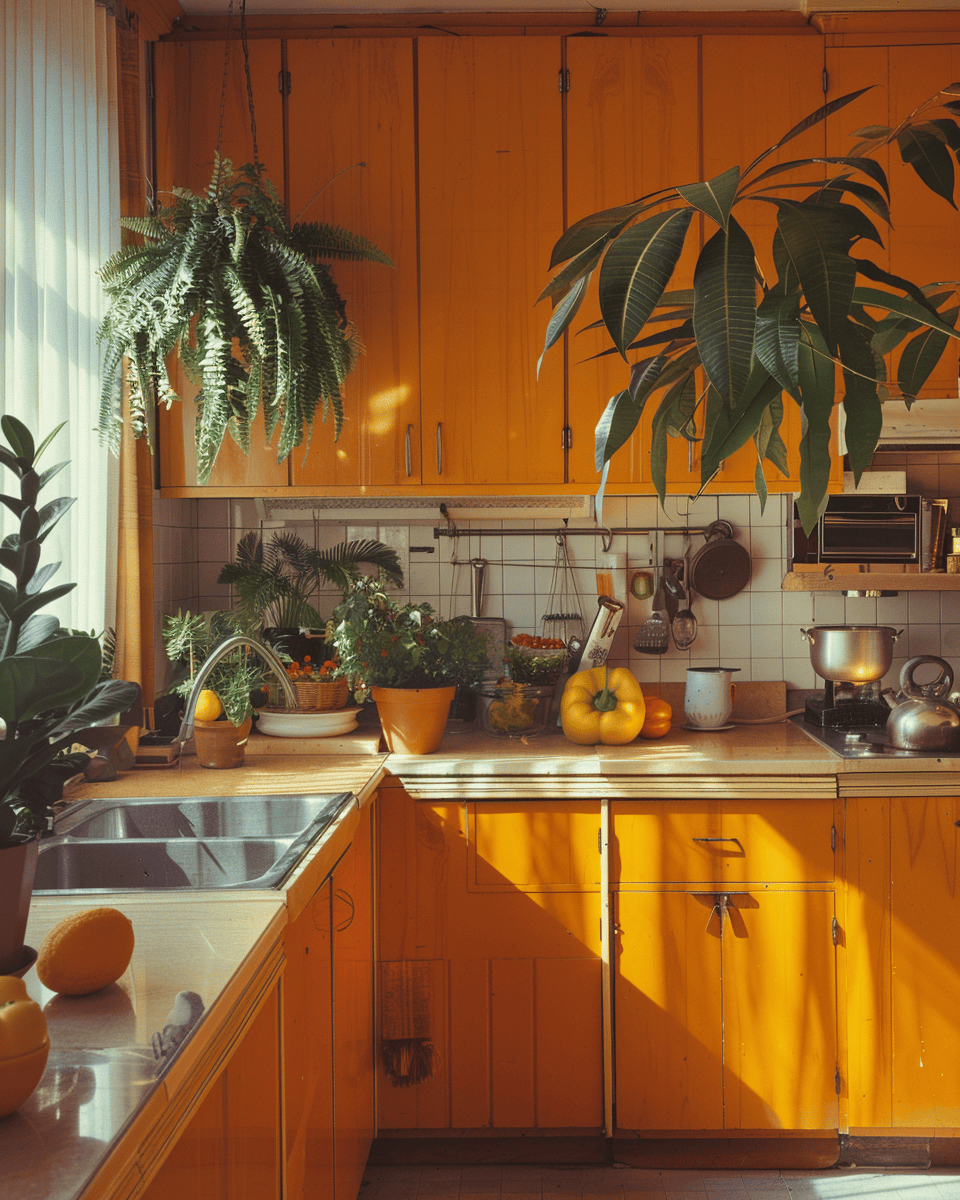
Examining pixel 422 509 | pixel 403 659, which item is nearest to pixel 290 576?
pixel 422 509

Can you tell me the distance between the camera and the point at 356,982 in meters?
2.14

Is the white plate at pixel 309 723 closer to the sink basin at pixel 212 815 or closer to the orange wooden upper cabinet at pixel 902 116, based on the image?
the sink basin at pixel 212 815

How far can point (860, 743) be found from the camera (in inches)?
97.0

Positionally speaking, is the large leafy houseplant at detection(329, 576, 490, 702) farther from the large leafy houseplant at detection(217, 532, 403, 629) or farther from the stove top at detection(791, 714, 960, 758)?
the stove top at detection(791, 714, 960, 758)

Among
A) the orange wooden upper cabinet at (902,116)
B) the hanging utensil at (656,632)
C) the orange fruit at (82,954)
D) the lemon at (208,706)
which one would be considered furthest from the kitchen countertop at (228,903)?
the orange wooden upper cabinet at (902,116)

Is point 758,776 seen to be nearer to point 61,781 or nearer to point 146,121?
point 61,781

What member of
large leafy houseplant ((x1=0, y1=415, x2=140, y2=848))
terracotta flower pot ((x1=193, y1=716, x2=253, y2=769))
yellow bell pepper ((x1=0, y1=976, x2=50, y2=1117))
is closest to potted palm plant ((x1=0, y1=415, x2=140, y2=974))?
large leafy houseplant ((x1=0, y1=415, x2=140, y2=848))

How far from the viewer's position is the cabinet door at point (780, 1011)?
2350 mm

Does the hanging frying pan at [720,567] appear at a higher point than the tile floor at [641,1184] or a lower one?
higher

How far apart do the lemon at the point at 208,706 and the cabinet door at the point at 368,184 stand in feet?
2.36

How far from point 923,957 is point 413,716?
1.32 m

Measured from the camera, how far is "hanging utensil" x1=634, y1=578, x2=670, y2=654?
2980mm

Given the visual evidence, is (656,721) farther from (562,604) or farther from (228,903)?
(228,903)

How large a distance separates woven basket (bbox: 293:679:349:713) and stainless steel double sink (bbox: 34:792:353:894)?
60cm
